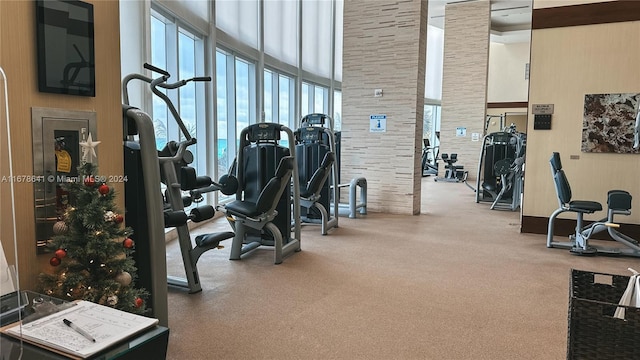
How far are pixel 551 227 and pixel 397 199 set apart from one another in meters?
2.65

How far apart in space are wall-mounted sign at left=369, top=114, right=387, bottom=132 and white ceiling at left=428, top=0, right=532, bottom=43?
7.87m

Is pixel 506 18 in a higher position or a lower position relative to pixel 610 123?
higher

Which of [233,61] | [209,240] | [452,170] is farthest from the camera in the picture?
[452,170]

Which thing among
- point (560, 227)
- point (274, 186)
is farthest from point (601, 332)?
point (560, 227)

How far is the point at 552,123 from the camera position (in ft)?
19.7

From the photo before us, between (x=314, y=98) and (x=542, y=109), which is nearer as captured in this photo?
(x=542, y=109)

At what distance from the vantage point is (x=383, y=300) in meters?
3.59

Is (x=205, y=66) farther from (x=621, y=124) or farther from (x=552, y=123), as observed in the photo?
(x=621, y=124)

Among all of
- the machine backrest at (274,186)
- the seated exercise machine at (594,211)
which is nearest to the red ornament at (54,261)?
the machine backrest at (274,186)

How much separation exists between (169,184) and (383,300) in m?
1.96

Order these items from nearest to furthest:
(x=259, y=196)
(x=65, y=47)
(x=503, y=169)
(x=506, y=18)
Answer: (x=65, y=47), (x=259, y=196), (x=503, y=169), (x=506, y=18)

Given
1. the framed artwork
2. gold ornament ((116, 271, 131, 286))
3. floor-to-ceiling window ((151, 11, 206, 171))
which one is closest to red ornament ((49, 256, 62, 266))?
gold ornament ((116, 271, 131, 286))

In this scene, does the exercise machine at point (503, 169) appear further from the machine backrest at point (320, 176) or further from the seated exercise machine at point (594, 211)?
the machine backrest at point (320, 176)

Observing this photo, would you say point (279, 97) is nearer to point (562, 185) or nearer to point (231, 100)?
point (231, 100)
